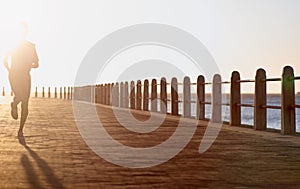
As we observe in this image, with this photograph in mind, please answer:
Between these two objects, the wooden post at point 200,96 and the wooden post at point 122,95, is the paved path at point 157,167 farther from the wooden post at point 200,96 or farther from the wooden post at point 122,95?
the wooden post at point 122,95

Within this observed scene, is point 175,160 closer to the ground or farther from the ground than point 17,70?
closer to the ground

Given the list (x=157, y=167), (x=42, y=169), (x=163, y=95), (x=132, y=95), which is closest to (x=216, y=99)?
(x=163, y=95)

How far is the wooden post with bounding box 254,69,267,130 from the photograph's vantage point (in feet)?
48.5

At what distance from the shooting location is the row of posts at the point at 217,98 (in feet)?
43.8

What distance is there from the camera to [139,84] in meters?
30.4

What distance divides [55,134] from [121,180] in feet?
22.2

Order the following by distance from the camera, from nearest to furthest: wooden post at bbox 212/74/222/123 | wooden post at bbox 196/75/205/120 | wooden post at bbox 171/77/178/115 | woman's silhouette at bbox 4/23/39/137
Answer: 1. woman's silhouette at bbox 4/23/39/137
2. wooden post at bbox 212/74/222/123
3. wooden post at bbox 196/75/205/120
4. wooden post at bbox 171/77/178/115

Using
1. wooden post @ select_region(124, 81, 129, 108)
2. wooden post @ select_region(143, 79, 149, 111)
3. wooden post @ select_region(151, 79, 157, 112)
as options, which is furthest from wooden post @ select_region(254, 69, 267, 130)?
wooden post @ select_region(124, 81, 129, 108)

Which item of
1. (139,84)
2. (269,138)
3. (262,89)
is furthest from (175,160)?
(139,84)

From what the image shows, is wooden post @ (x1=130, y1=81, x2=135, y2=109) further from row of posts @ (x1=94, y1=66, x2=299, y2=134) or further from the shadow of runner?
the shadow of runner

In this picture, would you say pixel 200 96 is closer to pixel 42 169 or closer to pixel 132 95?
pixel 132 95

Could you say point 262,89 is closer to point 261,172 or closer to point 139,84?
point 261,172

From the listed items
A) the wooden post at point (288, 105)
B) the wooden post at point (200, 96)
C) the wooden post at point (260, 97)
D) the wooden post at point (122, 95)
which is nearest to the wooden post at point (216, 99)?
the wooden post at point (200, 96)

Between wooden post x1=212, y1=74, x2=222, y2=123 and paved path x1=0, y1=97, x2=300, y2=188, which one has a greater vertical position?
wooden post x1=212, y1=74, x2=222, y2=123
